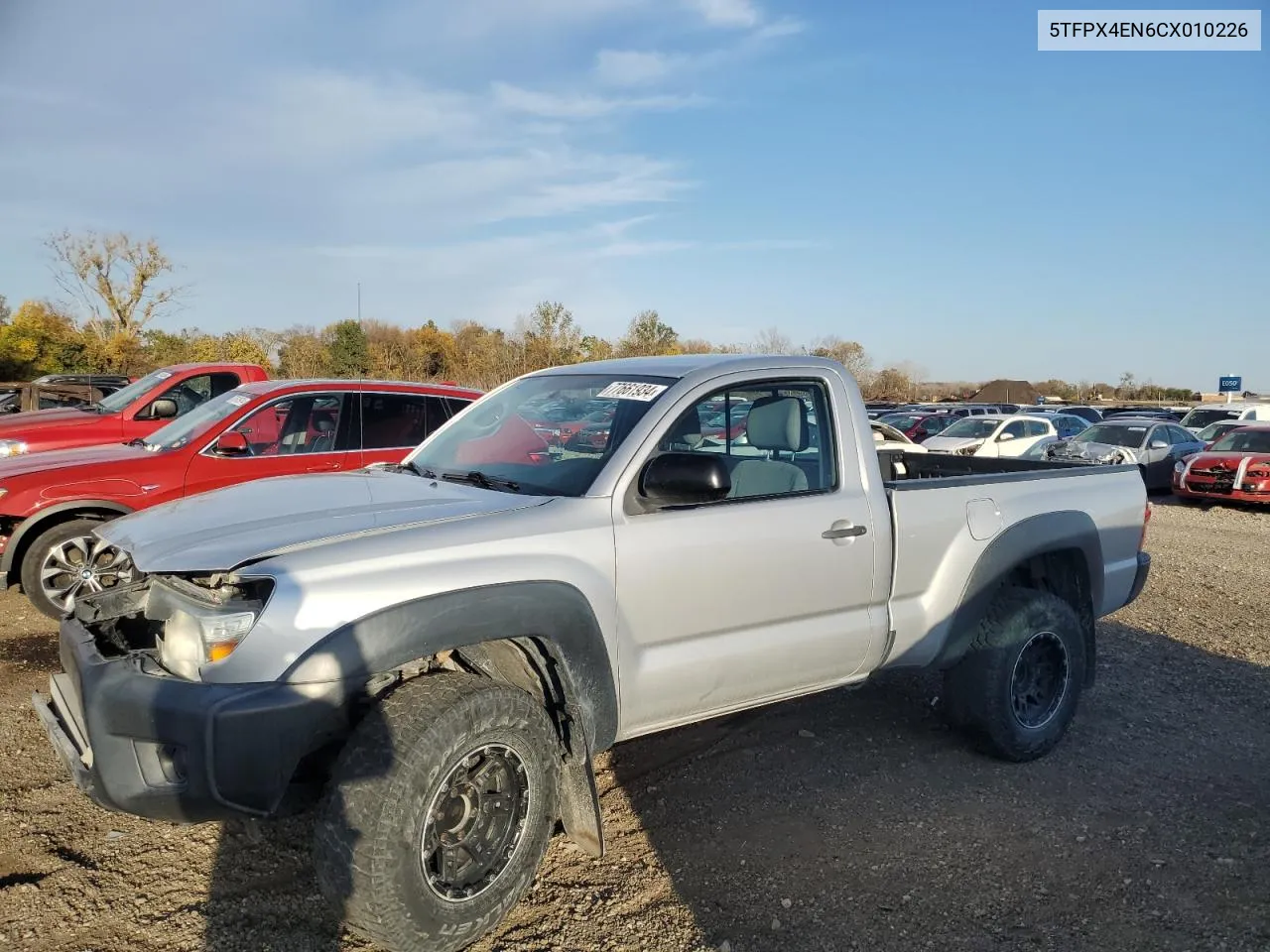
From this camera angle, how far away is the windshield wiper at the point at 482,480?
3465 millimetres

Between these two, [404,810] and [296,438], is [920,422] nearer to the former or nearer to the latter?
[296,438]

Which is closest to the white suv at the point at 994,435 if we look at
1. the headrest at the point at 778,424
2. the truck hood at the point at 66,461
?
the truck hood at the point at 66,461

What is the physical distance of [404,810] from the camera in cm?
266

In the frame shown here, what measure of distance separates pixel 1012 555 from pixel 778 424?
4.23 ft

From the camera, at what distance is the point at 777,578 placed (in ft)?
11.6

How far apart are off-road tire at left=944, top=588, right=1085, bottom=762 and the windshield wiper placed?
2.40m

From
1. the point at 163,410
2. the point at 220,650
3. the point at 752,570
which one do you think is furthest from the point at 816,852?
the point at 163,410

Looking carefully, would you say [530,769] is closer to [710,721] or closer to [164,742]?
[164,742]

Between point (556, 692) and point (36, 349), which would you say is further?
point (36, 349)

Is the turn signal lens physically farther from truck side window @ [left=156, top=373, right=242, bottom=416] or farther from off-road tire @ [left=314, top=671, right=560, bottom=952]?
truck side window @ [left=156, top=373, right=242, bottom=416]

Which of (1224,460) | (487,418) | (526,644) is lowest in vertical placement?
(1224,460)

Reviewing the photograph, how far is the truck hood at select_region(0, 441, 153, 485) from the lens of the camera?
649 cm

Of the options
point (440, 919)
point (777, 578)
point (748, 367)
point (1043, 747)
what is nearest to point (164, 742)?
point (440, 919)

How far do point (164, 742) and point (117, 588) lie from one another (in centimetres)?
98
